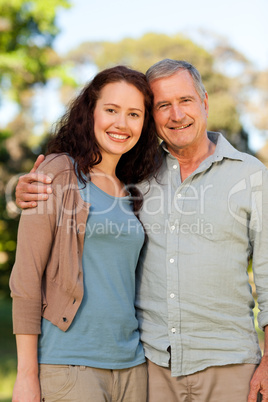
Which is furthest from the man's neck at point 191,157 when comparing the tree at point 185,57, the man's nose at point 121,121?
the tree at point 185,57

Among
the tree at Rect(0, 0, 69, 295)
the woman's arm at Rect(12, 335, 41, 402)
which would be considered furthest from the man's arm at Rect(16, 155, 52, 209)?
the tree at Rect(0, 0, 69, 295)

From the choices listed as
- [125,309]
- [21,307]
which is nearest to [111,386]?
[125,309]

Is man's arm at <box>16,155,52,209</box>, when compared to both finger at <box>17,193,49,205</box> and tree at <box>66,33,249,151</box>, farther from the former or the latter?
tree at <box>66,33,249,151</box>

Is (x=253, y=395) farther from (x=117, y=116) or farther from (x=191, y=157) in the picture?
(x=117, y=116)

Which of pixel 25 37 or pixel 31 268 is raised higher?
pixel 25 37

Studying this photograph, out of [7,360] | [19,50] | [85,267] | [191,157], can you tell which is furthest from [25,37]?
[85,267]

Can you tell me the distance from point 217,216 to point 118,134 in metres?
0.70

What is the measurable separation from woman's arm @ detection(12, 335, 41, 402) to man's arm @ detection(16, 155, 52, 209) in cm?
63

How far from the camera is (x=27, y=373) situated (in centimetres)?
227

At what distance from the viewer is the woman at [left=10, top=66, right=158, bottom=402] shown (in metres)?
2.32

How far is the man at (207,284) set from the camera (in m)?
2.61

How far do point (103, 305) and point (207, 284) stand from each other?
1.90 ft

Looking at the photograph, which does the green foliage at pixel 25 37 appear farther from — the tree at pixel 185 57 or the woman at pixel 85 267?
the woman at pixel 85 267

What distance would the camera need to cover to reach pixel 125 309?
2.53 m
